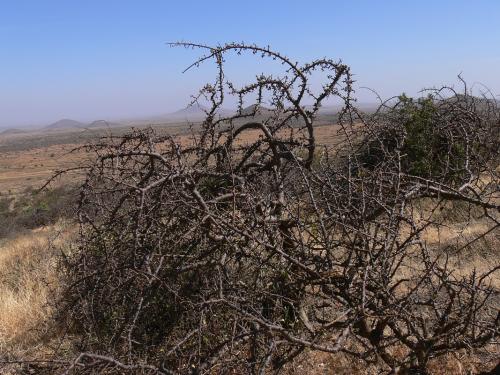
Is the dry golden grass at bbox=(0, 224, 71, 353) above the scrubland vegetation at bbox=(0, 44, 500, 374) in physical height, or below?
below

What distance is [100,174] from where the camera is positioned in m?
2.85

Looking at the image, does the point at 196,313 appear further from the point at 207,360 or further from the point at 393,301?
the point at 393,301

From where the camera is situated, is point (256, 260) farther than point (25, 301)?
No

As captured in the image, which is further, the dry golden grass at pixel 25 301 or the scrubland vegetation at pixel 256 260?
the dry golden grass at pixel 25 301

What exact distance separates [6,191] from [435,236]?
39484 mm

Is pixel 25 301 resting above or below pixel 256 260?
below

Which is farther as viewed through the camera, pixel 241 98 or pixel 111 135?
pixel 241 98

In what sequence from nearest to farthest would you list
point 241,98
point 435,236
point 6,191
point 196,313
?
point 196,313 → point 241,98 → point 435,236 → point 6,191

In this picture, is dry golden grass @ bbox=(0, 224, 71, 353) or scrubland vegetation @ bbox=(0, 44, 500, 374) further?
dry golden grass @ bbox=(0, 224, 71, 353)

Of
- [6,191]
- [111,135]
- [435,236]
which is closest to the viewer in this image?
[111,135]

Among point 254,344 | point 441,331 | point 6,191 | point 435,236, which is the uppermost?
point 254,344

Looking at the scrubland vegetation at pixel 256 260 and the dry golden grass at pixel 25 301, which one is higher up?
the scrubland vegetation at pixel 256 260

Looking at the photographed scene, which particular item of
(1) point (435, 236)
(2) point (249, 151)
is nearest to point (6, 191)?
(1) point (435, 236)

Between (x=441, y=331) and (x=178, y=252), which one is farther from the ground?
(x=178, y=252)
